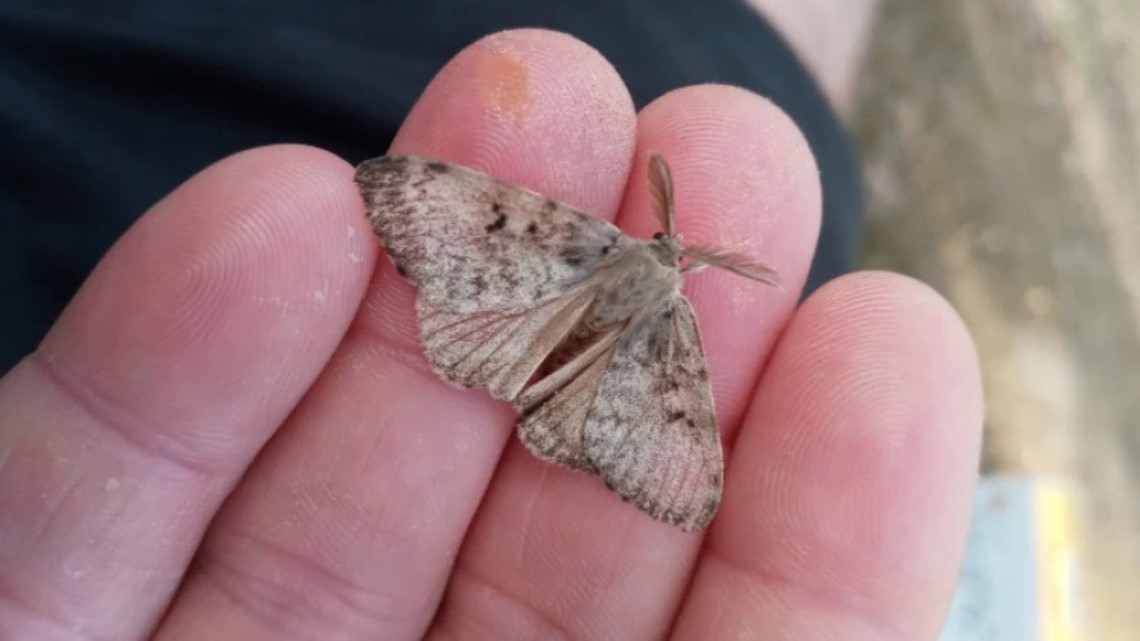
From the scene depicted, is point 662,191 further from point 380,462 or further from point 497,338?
point 380,462

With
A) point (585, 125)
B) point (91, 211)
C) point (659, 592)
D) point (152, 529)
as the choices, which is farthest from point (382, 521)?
point (91, 211)

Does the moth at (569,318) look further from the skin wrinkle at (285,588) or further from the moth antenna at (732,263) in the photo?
the skin wrinkle at (285,588)

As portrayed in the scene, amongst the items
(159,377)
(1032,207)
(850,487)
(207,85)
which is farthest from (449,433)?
(1032,207)

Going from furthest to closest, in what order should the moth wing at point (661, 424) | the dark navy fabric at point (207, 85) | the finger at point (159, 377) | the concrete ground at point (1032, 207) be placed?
Answer: the concrete ground at point (1032, 207) < the dark navy fabric at point (207, 85) < the moth wing at point (661, 424) < the finger at point (159, 377)

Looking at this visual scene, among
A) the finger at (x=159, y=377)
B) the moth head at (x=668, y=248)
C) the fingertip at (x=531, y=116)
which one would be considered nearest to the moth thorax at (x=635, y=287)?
the moth head at (x=668, y=248)

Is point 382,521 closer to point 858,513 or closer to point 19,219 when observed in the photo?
point 858,513

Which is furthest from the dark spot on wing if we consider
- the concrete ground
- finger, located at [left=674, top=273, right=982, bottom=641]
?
the concrete ground

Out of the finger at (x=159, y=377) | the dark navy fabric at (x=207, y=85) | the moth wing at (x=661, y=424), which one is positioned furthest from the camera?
the dark navy fabric at (x=207, y=85)
